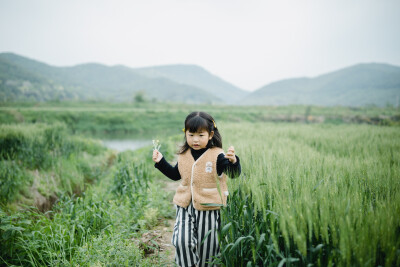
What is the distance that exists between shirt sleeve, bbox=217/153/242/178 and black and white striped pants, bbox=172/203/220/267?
0.38 metres

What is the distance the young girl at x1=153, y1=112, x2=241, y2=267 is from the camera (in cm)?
189

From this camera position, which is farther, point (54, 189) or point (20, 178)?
point (54, 189)

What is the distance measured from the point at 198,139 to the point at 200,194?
1.64ft

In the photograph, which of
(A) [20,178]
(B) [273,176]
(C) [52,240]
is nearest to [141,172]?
(C) [52,240]

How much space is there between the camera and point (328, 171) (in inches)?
96.5

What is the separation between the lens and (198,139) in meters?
2.01

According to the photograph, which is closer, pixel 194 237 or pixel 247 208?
pixel 247 208

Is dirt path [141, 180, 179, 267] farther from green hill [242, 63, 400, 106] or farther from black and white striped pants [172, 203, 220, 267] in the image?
green hill [242, 63, 400, 106]

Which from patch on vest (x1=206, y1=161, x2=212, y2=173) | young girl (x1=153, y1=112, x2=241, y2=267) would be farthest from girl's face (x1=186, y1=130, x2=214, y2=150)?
patch on vest (x1=206, y1=161, x2=212, y2=173)

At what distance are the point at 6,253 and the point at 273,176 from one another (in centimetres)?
327

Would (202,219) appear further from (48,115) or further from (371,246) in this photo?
(48,115)

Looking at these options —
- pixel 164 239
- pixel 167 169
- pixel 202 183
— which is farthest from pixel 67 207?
pixel 202 183

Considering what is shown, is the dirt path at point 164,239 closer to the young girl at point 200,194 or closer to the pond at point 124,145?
the young girl at point 200,194

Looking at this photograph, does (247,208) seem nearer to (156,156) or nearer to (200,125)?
(200,125)
